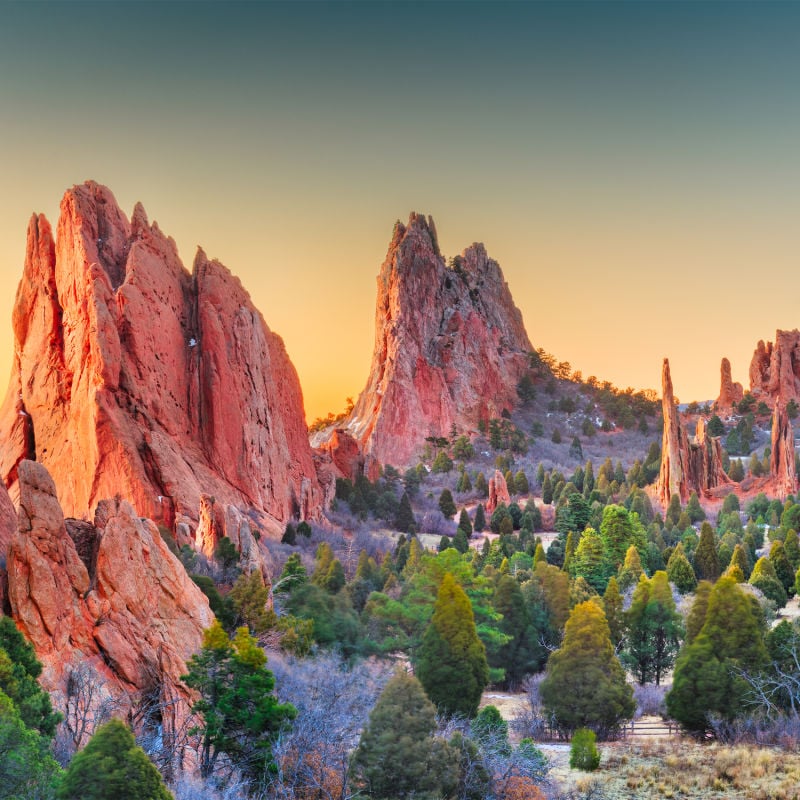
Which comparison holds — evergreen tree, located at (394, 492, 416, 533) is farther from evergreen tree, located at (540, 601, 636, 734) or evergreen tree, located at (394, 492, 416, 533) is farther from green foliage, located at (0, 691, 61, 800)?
green foliage, located at (0, 691, 61, 800)

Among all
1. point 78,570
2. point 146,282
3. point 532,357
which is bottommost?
point 78,570

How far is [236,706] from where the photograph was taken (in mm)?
17500

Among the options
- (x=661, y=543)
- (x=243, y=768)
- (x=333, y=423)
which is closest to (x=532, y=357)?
(x=333, y=423)

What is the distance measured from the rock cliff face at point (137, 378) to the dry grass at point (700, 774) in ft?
91.7

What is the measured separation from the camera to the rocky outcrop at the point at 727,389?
123 meters

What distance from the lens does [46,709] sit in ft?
50.2

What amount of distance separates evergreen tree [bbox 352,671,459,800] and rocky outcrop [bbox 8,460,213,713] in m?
3.83

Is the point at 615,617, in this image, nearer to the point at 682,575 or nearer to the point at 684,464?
the point at 682,575

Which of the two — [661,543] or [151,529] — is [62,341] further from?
[661,543]

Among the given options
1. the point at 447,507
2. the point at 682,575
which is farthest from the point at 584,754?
the point at 447,507

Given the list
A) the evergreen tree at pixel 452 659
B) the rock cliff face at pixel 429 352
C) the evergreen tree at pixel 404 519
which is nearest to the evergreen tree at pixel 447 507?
the evergreen tree at pixel 404 519

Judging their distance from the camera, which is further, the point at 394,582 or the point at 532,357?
the point at 532,357

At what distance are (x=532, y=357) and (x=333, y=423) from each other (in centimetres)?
3456

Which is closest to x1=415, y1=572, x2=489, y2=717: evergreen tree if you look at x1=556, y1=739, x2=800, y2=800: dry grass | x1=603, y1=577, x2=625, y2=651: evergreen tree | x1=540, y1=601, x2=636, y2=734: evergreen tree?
x1=540, y1=601, x2=636, y2=734: evergreen tree
